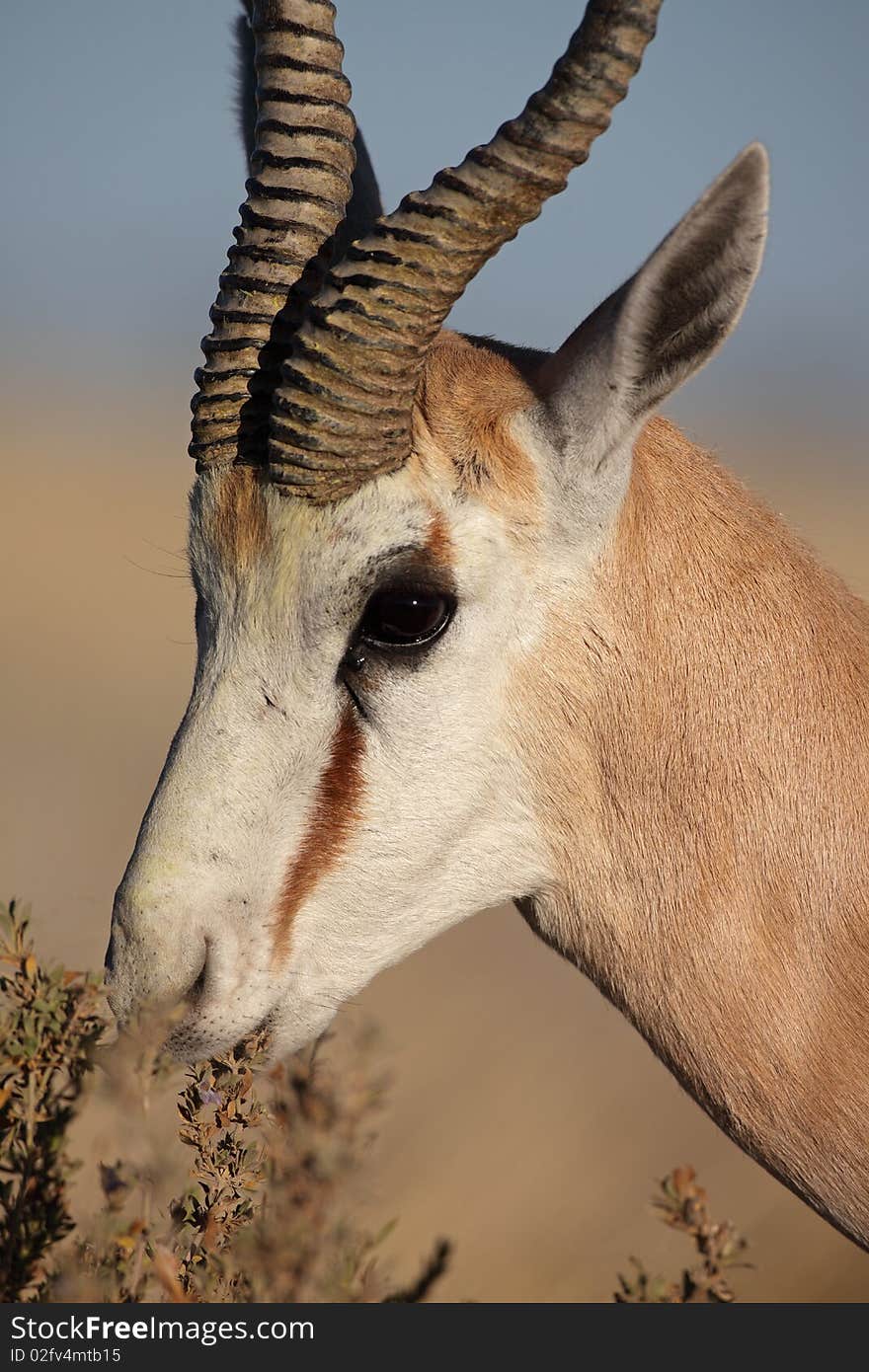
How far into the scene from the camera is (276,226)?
3520 millimetres

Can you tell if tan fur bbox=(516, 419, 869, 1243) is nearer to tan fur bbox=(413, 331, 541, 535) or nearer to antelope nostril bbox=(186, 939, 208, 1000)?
tan fur bbox=(413, 331, 541, 535)

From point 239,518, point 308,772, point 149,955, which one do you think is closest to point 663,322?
point 239,518

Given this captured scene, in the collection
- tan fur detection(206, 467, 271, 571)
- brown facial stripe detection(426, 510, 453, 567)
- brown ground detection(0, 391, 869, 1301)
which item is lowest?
brown ground detection(0, 391, 869, 1301)

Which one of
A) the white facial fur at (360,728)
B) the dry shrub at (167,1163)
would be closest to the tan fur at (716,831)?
the white facial fur at (360,728)

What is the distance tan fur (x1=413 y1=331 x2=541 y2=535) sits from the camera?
130 inches

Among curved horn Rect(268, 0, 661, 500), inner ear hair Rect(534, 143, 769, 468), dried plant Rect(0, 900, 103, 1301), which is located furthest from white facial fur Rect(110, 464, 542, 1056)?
inner ear hair Rect(534, 143, 769, 468)

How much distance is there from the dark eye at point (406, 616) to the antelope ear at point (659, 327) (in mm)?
490

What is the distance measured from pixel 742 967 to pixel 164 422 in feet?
187

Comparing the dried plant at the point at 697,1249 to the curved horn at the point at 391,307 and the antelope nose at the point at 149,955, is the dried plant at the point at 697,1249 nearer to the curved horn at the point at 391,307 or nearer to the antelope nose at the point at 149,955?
the antelope nose at the point at 149,955

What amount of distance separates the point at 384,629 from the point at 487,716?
34cm

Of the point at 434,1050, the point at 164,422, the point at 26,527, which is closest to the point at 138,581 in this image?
the point at 26,527

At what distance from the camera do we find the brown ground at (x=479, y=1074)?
25.9ft

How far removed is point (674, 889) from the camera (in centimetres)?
330

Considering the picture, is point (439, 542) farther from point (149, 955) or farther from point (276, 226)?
point (149, 955)
